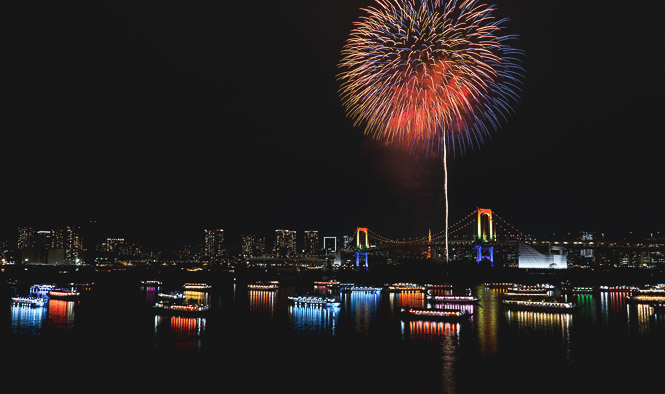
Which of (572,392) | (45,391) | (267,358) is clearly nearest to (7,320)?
(45,391)

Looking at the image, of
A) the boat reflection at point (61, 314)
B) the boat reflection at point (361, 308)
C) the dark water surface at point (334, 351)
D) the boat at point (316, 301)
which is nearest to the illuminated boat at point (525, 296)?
the dark water surface at point (334, 351)

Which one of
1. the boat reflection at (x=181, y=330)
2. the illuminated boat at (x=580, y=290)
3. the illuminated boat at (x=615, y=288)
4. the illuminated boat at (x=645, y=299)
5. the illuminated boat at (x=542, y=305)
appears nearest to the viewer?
the boat reflection at (x=181, y=330)

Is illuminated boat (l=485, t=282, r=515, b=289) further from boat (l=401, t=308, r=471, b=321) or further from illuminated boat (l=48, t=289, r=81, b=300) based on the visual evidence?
illuminated boat (l=48, t=289, r=81, b=300)

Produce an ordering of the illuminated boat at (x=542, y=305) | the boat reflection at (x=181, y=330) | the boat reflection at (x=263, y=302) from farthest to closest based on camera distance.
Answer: the boat reflection at (x=263, y=302)
the illuminated boat at (x=542, y=305)
the boat reflection at (x=181, y=330)

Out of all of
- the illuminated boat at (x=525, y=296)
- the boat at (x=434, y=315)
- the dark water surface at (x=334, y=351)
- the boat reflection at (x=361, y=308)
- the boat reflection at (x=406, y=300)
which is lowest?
the dark water surface at (x=334, y=351)

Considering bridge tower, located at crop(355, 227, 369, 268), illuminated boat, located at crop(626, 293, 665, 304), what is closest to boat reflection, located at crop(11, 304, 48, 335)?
illuminated boat, located at crop(626, 293, 665, 304)

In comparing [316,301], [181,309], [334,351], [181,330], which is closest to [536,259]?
[316,301]

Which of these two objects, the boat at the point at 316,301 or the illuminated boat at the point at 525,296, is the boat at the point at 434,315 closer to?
the boat at the point at 316,301

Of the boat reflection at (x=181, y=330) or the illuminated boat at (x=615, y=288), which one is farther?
the illuminated boat at (x=615, y=288)

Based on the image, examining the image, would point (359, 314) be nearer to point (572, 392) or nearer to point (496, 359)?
point (496, 359)
